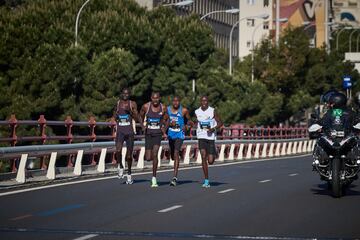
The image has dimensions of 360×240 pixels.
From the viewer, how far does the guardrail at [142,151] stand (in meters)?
22.8

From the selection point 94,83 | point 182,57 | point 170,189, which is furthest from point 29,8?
point 170,189

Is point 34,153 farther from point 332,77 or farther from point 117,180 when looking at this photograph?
point 332,77

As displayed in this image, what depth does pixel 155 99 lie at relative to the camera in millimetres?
21406

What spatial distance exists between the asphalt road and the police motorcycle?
0.38m

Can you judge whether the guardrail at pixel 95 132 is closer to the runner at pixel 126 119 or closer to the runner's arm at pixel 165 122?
the runner at pixel 126 119

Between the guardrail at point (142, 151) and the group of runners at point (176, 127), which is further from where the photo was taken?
the guardrail at point (142, 151)

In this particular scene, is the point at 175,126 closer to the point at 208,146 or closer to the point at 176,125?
the point at 176,125

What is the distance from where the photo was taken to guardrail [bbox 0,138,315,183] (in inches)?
896

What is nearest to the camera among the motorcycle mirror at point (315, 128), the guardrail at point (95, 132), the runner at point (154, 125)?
the motorcycle mirror at point (315, 128)

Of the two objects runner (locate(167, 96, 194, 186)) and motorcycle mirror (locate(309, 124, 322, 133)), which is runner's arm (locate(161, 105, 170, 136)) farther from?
motorcycle mirror (locate(309, 124, 322, 133))

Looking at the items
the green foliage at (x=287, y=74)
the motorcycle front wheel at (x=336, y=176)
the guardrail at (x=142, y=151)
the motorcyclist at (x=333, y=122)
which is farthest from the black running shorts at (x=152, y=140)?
the green foliage at (x=287, y=74)

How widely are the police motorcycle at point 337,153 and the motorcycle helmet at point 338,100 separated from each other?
9 centimetres

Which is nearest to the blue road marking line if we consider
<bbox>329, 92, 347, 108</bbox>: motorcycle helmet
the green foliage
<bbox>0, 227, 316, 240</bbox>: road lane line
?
<bbox>0, 227, 316, 240</bbox>: road lane line

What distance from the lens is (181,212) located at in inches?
618
